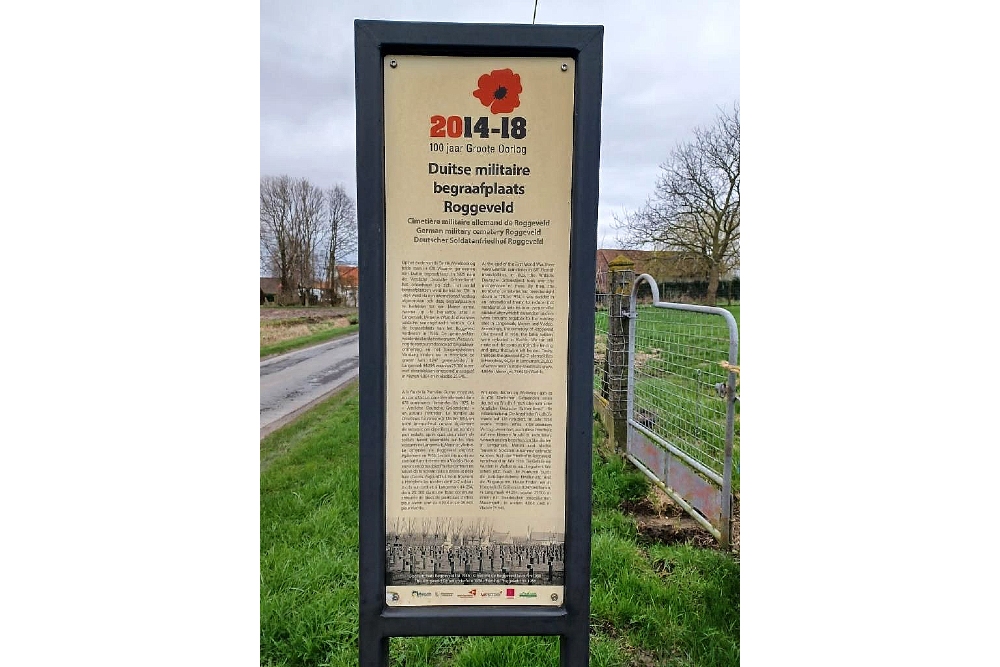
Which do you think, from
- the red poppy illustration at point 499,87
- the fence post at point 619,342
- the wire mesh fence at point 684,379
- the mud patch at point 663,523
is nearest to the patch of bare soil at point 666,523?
the mud patch at point 663,523

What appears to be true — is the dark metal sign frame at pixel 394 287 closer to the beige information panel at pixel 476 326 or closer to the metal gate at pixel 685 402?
the beige information panel at pixel 476 326

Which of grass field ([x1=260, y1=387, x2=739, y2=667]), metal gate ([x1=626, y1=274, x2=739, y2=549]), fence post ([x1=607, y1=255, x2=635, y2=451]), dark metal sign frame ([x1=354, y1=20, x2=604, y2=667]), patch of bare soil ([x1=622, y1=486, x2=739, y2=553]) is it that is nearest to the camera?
dark metal sign frame ([x1=354, y1=20, x2=604, y2=667])

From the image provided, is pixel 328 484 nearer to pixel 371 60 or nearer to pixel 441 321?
pixel 441 321

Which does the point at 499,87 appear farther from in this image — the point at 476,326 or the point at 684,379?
the point at 684,379

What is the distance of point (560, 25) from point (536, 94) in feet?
0.59

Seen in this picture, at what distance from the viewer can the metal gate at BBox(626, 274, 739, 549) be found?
3.02 metres

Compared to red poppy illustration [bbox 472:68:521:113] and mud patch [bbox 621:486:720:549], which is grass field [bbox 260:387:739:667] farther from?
red poppy illustration [bbox 472:68:521:113]

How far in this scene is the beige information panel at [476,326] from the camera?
154 centimetres

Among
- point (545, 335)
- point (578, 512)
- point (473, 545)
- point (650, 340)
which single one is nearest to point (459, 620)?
point (473, 545)

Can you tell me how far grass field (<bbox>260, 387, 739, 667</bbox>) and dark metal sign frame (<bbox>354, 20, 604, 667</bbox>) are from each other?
32.3 inches

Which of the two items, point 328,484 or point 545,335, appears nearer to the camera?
point 545,335

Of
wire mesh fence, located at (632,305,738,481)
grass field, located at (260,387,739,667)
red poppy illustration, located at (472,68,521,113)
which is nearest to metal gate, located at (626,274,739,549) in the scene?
wire mesh fence, located at (632,305,738,481)

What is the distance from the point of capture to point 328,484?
3.66 m

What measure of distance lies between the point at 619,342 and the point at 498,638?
2462 mm
